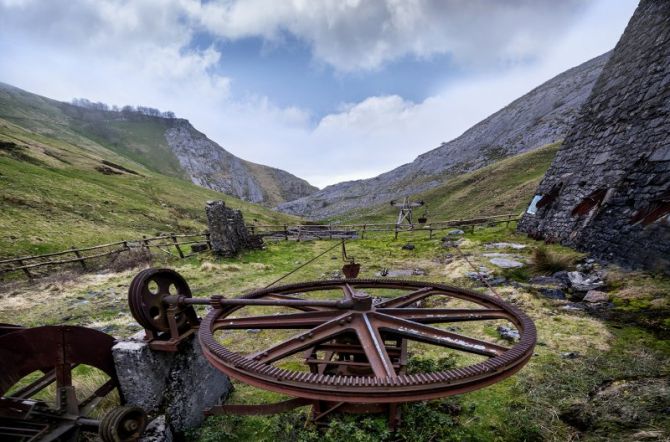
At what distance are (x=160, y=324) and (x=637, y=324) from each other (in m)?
8.53

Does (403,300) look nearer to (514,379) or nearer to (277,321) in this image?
(277,321)

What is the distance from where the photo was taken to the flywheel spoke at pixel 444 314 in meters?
4.07

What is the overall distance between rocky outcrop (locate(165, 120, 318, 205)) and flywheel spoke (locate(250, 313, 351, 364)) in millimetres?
129930

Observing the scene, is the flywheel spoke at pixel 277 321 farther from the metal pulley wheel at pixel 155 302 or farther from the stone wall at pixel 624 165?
the stone wall at pixel 624 165

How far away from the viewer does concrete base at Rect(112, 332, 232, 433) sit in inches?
165

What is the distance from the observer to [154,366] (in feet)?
14.0

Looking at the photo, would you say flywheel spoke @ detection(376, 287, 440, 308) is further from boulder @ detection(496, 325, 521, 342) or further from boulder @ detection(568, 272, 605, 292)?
boulder @ detection(568, 272, 605, 292)

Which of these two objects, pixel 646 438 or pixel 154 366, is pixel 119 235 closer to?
pixel 154 366

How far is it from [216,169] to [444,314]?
486 ft

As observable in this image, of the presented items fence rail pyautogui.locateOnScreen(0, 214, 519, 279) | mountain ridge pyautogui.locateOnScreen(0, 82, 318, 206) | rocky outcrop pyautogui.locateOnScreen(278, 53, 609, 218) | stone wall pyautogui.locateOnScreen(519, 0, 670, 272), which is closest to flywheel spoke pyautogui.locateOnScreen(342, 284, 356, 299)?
stone wall pyautogui.locateOnScreen(519, 0, 670, 272)

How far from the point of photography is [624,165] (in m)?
11.5

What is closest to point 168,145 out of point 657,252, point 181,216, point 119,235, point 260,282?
point 181,216

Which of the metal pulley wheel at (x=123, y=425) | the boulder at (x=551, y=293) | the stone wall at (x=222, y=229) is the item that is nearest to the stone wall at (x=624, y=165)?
the boulder at (x=551, y=293)

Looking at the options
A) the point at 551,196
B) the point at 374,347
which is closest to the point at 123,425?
the point at 374,347
